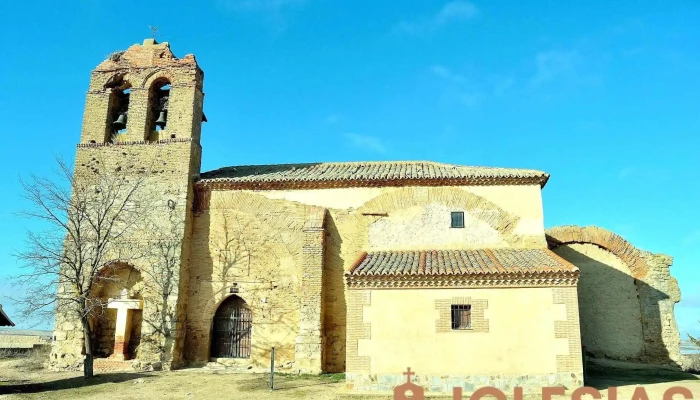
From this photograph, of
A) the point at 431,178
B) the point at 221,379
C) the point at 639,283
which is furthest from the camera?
the point at 639,283

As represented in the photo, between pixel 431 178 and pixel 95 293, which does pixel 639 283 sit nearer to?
pixel 431 178

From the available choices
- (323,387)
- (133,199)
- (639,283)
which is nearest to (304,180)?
(133,199)

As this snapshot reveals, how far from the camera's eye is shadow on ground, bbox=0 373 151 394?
12188mm

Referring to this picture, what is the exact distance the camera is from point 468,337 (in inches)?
461

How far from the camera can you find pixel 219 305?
15.4 metres

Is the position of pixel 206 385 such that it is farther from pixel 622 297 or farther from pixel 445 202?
pixel 622 297

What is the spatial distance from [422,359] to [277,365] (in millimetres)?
4713

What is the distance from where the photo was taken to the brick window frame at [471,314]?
11.7 meters

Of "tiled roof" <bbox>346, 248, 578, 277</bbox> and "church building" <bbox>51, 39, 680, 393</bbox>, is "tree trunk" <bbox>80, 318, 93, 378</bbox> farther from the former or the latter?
"tiled roof" <bbox>346, 248, 578, 277</bbox>

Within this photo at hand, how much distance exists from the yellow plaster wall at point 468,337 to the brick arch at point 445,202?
11.9 feet

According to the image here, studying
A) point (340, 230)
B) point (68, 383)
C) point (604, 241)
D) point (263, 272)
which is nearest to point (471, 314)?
point (340, 230)

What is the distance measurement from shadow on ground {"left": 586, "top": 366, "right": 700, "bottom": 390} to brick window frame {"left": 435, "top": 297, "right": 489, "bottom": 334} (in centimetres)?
287

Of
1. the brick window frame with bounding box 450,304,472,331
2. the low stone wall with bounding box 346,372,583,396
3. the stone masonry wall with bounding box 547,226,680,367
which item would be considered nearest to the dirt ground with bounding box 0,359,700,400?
the low stone wall with bounding box 346,372,583,396

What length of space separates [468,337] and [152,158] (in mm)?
10539
